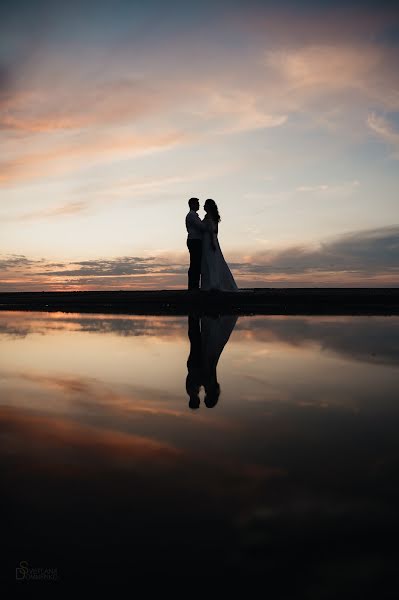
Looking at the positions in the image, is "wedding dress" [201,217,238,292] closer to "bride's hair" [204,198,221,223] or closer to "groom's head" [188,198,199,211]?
"bride's hair" [204,198,221,223]

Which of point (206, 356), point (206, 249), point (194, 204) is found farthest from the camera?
point (206, 249)

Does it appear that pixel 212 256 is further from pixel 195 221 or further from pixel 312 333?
pixel 312 333

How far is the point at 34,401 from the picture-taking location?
11.2 feet

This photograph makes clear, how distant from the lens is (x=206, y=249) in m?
15.1

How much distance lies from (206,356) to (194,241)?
9992 millimetres

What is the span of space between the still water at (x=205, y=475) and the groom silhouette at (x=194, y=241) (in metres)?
10.6

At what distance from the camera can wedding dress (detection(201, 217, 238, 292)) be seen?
49.5 ft

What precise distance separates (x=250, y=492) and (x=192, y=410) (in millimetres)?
1280

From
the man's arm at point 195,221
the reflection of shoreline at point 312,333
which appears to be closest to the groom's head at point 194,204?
the man's arm at point 195,221

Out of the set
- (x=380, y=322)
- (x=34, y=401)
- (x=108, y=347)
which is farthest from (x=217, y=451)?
(x=380, y=322)

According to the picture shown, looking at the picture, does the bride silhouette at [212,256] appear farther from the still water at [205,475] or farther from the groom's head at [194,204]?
the still water at [205,475]

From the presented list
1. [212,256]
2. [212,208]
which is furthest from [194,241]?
[212,208]

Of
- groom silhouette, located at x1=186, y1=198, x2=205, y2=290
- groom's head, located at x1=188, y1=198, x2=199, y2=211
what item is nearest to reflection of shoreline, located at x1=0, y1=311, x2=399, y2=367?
groom silhouette, located at x1=186, y1=198, x2=205, y2=290

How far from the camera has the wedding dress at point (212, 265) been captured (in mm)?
15094
